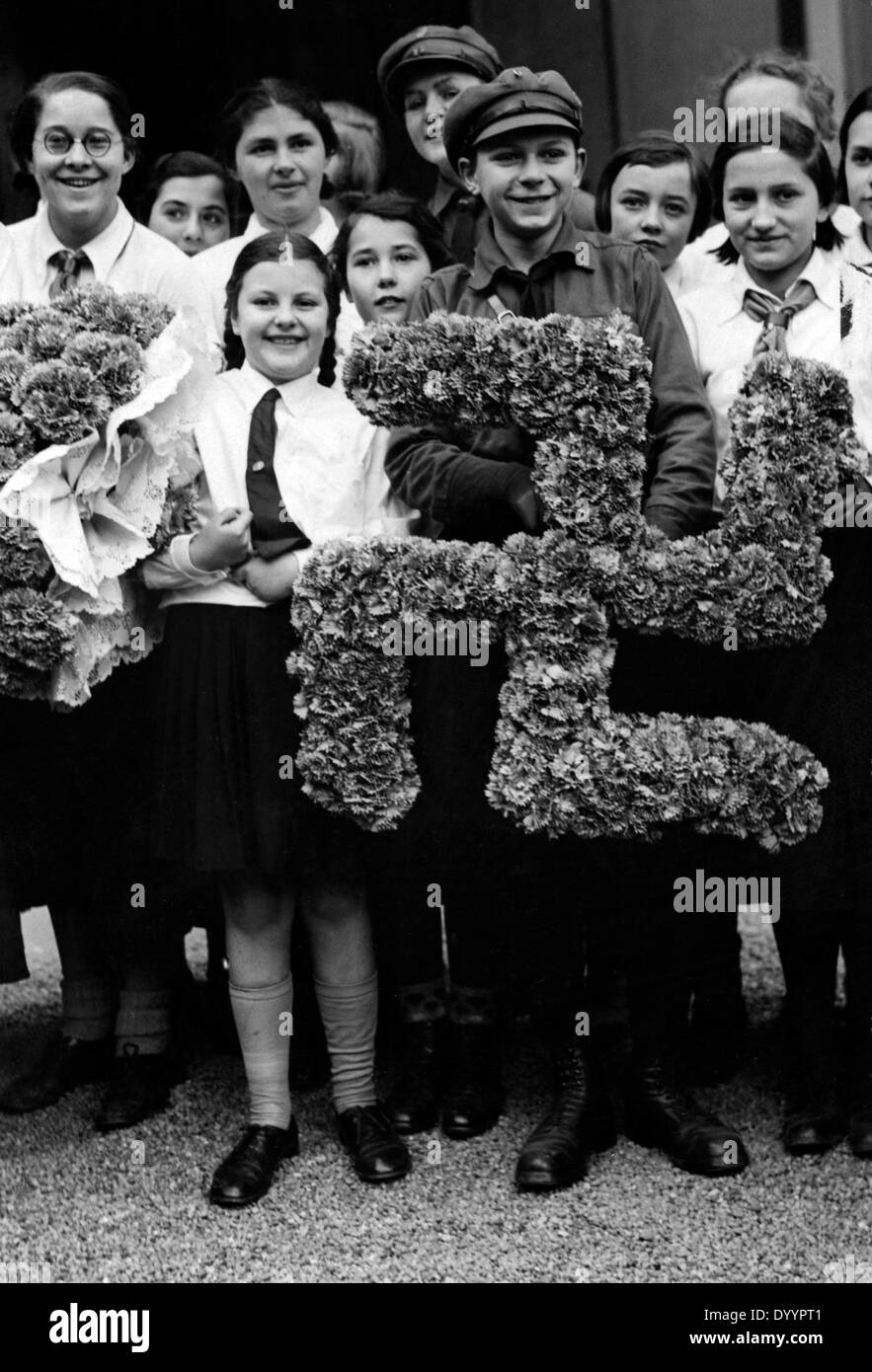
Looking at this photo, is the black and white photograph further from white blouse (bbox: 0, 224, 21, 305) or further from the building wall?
the building wall

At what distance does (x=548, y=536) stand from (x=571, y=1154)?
4.26ft

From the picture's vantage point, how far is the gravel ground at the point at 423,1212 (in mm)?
3295

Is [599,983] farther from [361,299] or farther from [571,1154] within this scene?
[361,299]

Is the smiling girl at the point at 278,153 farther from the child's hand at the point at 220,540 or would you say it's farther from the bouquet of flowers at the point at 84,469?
the child's hand at the point at 220,540

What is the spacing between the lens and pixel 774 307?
12.3ft

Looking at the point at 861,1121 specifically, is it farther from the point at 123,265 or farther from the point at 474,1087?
the point at 123,265

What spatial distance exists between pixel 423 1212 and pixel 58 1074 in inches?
45.0

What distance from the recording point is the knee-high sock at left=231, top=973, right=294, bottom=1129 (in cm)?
370

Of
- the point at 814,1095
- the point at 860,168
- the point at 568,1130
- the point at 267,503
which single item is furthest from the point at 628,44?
the point at 568,1130

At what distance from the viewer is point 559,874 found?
11.9ft

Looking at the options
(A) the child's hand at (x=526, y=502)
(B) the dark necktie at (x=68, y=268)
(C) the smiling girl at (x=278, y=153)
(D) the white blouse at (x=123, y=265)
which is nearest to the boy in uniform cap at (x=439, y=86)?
(C) the smiling girl at (x=278, y=153)

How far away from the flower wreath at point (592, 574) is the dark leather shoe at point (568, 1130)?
647 millimetres

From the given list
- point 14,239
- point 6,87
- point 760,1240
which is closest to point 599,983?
point 760,1240

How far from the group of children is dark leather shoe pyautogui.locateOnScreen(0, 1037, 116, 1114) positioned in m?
0.02
